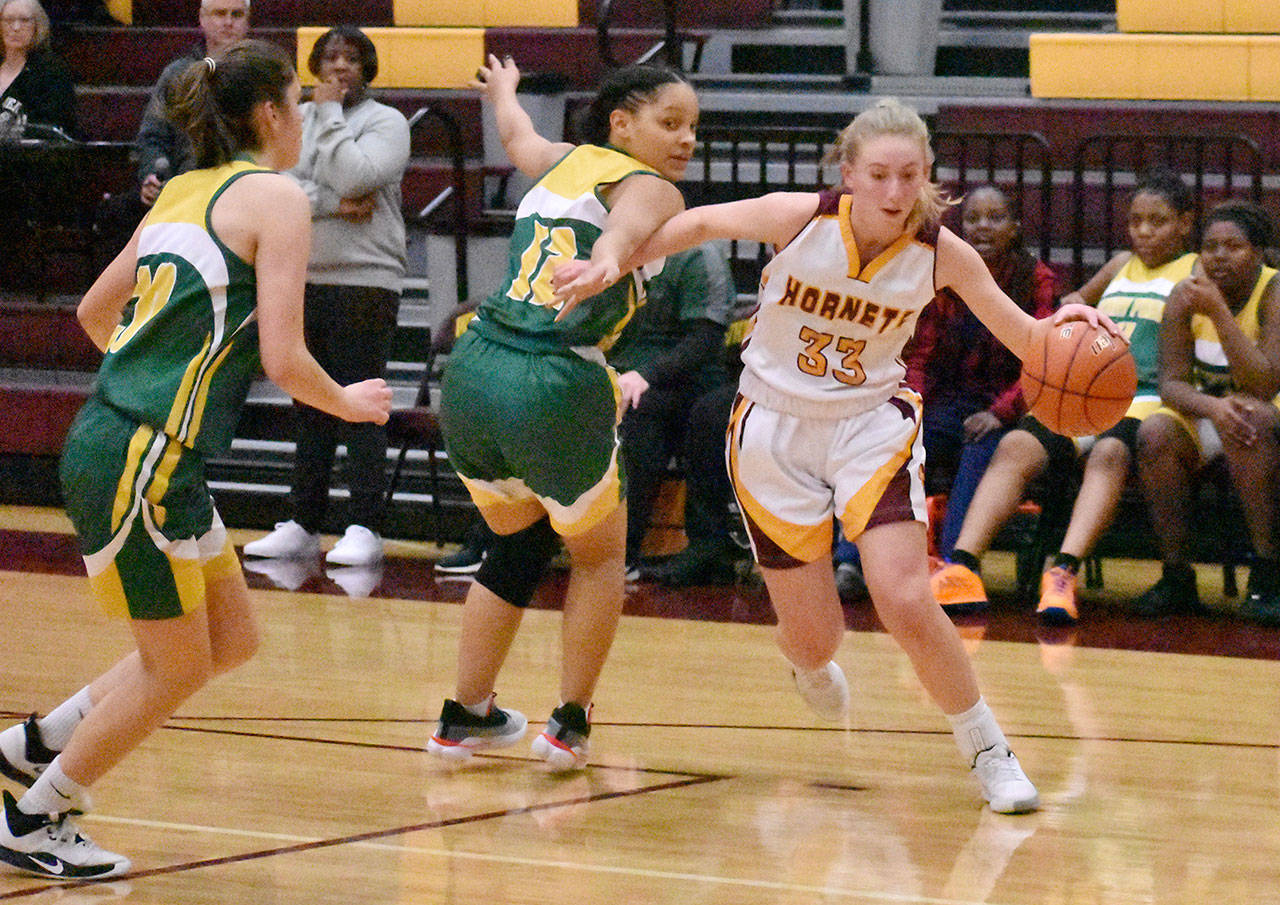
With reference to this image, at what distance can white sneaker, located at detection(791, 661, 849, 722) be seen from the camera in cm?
401

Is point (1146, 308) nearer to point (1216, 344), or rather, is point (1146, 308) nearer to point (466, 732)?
point (1216, 344)

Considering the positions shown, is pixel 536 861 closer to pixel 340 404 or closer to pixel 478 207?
pixel 340 404

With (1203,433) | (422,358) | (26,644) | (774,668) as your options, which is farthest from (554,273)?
(422,358)

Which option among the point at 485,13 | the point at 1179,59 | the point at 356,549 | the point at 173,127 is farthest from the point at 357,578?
the point at 1179,59

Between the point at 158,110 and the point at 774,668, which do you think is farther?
the point at 158,110

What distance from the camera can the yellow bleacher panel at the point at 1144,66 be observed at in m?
7.92

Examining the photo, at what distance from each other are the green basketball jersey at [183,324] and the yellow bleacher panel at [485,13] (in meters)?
6.28

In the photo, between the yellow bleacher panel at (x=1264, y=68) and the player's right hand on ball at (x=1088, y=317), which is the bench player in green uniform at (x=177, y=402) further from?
the yellow bleacher panel at (x=1264, y=68)

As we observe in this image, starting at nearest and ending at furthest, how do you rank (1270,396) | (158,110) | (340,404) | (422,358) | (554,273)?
(340,404), (554,273), (1270,396), (158,110), (422,358)

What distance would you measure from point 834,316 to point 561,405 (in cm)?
58

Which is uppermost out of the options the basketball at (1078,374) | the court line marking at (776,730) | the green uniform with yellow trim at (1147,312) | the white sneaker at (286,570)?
the basketball at (1078,374)

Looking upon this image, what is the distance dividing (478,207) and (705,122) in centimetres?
112

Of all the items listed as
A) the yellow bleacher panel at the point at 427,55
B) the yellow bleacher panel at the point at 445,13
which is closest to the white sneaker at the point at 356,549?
the yellow bleacher panel at the point at 427,55

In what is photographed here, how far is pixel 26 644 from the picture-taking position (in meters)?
5.16
